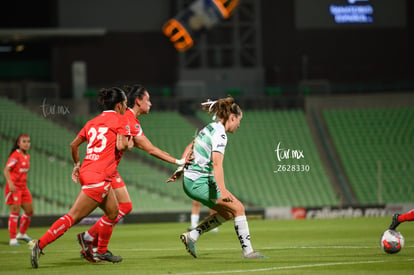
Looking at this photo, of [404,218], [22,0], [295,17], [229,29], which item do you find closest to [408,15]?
[295,17]

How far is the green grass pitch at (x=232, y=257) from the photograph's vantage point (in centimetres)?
1066

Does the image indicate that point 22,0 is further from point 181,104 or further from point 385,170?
point 385,170

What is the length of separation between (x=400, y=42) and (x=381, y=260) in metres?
31.9

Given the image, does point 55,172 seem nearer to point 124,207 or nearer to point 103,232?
point 124,207

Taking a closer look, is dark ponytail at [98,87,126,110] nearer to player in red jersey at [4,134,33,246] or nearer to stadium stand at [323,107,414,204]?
player in red jersey at [4,134,33,246]

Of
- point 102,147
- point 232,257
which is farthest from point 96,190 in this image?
point 232,257

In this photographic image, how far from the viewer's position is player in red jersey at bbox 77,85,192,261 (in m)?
12.2

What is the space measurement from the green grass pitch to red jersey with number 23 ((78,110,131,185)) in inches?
51.8

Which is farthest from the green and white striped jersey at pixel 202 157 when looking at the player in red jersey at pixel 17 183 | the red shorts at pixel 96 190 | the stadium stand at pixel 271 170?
the stadium stand at pixel 271 170

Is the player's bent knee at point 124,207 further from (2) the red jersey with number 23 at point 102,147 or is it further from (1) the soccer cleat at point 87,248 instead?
(2) the red jersey with number 23 at point 102,147

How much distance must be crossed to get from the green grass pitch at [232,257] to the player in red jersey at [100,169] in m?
0.51

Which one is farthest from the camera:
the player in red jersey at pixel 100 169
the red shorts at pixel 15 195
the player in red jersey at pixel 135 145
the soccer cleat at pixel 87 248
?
the red shorts at pixel 15 195

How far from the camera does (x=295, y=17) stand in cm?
4128

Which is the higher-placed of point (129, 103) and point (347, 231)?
point (129, 103)
